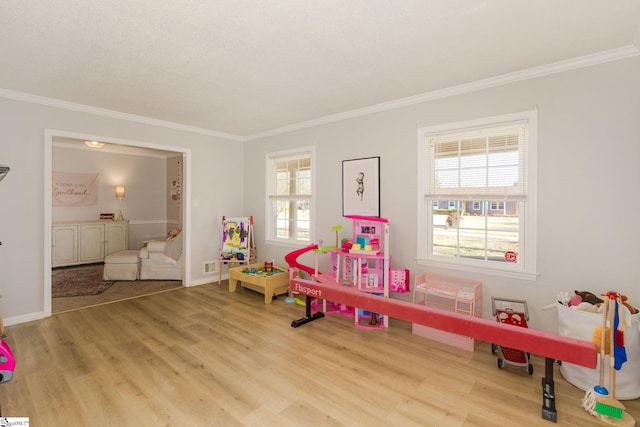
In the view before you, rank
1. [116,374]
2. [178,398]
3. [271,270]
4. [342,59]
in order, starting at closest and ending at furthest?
1. [178,398]
2. [116,374]
3. [342,59]
4. [271,270]

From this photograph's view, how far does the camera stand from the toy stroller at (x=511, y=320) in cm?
252

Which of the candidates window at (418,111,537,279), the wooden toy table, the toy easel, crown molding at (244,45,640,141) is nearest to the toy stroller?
window at (418,111,537,279)

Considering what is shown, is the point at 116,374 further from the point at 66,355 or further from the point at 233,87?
the point at 233,87

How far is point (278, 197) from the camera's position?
5.19 meters

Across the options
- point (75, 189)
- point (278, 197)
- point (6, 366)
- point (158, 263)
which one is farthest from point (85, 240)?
point (6, 366)

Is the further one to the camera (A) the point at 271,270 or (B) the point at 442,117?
(A) the point at 271,270

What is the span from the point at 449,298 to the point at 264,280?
2332 mm

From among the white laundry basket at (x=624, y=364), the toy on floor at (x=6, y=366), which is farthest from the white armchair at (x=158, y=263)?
the white laundry basket at (x=624, y=364)

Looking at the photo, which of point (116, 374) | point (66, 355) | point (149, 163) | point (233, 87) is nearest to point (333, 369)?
point (116, 374)

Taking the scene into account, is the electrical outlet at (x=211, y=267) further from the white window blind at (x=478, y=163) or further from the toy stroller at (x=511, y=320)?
the toy stroller at (x=511, y=320)

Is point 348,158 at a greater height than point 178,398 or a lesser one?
greater

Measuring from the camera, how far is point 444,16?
203 cm

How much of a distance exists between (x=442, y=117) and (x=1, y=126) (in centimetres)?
475

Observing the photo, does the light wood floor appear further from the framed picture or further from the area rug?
the framed picture
